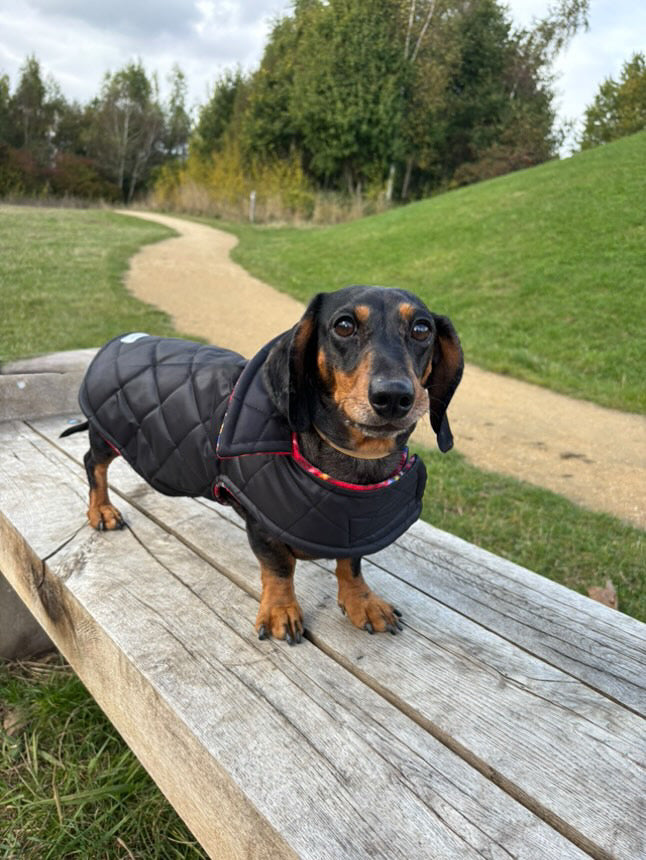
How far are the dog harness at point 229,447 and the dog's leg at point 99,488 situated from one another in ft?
0.35

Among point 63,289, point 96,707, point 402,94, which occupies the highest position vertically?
point 402,94

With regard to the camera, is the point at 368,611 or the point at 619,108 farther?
the point at 619,108

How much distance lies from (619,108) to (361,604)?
110ft

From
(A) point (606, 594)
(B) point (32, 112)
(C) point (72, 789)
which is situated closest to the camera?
(C) point (72, 789)

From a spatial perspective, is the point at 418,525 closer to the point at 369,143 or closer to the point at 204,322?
the point at 204,322

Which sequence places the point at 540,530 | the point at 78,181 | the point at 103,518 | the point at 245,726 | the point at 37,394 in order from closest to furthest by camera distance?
the point at 245,726 → the point at 103,518 → the point at 37,394 → the point at 540,530 → the point at 78,181

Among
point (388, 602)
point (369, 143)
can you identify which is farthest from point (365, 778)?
point (369, 143)

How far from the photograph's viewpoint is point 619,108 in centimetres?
2908

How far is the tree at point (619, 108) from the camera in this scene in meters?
27.9

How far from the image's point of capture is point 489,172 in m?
26.9

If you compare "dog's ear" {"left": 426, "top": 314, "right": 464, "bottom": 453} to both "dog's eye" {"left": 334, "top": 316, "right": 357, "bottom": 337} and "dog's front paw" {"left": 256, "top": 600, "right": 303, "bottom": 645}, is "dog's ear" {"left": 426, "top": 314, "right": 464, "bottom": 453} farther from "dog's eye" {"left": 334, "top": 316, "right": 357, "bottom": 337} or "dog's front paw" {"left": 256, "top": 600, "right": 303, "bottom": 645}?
"dog's front paw" {"left": 256, "top": 600, "right": 303, "bottom": 645}

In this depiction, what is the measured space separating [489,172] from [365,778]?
2867 cm

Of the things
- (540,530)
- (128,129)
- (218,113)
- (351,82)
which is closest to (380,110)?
(351,82)

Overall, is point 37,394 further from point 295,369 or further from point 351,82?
point 351,82
